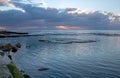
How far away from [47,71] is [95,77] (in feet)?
26.9

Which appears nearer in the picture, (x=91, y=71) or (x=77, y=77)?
(x=77, y=77)

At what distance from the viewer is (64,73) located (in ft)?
108

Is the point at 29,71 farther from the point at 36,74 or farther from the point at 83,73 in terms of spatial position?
the point at 83,73

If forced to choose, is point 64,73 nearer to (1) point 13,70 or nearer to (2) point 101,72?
(2) point 101,72

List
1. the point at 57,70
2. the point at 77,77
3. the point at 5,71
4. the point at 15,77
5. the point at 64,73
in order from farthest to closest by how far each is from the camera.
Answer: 1. the point at 57,70
2. the point at 64,73
3. the point at 77,77
4. the point at 5,71
5. the point at 15,77

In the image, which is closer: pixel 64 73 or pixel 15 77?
pixel 15 77

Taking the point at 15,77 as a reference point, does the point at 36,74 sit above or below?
below

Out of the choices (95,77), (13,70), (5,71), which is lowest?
(95,77)

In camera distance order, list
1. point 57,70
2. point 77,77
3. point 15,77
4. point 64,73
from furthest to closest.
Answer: point 57,70 < point 64,73 < point 77,77 < point 15,77

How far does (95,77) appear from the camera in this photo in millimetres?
30672

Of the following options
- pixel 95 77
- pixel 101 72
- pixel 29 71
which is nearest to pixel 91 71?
pixel 101 72

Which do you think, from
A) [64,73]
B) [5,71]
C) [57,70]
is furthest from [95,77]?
[5,71]

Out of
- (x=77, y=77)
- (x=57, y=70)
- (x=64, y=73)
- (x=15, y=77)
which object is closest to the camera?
(x=15, y=77)

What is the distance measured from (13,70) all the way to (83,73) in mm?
30353
